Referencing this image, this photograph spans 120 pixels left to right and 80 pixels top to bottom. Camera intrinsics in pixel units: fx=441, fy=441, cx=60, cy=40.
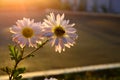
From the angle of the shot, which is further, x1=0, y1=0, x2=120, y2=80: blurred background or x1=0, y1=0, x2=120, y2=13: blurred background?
x1=0, y1=0, x2=120, y2=13: blurred background

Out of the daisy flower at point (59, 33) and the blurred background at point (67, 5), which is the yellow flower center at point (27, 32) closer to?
the daisy flower at point (59, 33)

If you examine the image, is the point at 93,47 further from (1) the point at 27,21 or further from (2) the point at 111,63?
(1) the point at 27,21

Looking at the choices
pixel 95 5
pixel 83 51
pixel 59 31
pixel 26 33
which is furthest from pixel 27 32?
pixel 95 5

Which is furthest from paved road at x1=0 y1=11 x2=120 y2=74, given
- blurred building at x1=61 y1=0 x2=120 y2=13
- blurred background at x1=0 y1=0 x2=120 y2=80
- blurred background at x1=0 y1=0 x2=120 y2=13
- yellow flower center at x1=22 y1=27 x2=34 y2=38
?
yellow flower center at x1=22 y1=27 x2=34 y2=38

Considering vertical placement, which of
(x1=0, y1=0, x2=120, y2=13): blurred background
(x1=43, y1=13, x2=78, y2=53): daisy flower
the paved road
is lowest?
(x1=0, y1=0, x2=120, y2=13): blurred background

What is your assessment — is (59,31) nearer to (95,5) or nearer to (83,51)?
(83,51)

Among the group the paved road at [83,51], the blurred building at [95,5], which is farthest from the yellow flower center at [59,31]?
the blurred building at [95,5]

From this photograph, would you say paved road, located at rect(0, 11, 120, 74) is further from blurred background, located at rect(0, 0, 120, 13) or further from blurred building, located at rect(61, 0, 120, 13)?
blurred background, located at rect(0, 0, 120, 13)
